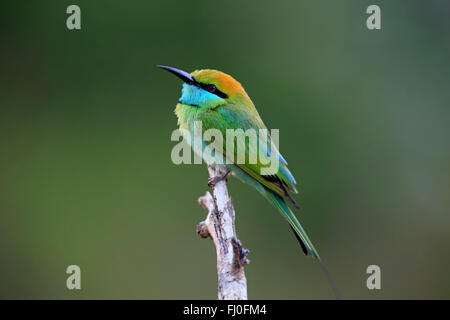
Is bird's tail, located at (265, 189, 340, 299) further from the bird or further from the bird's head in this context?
the bird's head

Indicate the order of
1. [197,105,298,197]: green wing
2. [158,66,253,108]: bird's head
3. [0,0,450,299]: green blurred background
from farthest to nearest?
[0,0,450,299]: green blurred background
[158,66,253,108]: bird's head
[197,105,298,197]: green wing

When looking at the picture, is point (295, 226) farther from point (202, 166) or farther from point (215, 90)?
point (202, 166)

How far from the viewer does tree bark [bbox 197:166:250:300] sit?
2.20 meters

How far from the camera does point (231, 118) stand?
3209 millimetres

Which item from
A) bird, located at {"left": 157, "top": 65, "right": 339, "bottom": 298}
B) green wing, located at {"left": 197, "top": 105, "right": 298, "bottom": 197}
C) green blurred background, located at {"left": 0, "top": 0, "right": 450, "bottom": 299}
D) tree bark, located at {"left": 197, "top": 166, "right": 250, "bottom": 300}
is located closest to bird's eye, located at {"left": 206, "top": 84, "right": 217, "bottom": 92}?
bird, located at {"left": 157, "top": 65, "right": 339, "bottom": 298}

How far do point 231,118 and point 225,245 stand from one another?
1.04 meters

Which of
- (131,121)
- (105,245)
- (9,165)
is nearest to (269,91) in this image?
(131,121)

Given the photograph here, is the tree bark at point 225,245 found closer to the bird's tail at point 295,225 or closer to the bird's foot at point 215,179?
the bird's foot at point 215,179

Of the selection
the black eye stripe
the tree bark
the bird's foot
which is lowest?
the tree bark

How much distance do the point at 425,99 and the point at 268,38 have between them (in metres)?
1.82

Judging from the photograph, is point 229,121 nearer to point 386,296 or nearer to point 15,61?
point 386,296

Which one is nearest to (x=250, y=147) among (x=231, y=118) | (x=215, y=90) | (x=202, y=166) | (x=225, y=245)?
(x=231, y=118)

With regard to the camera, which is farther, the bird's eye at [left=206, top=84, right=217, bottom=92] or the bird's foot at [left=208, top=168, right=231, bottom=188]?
the bird's eye at [left=206, top=84, right=217, bottom=92]

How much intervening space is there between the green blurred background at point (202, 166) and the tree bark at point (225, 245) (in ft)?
7.09
